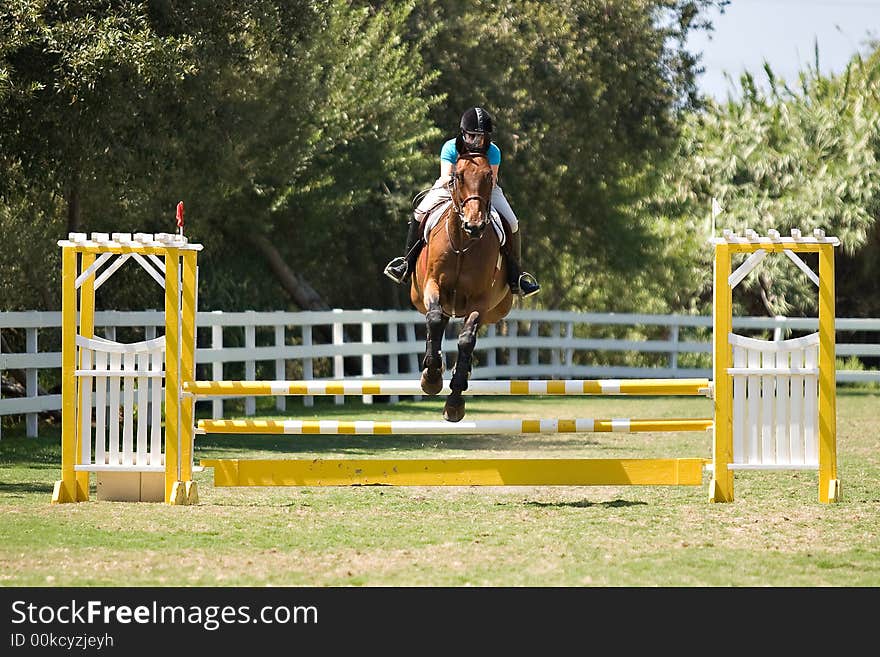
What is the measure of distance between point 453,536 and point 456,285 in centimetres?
235

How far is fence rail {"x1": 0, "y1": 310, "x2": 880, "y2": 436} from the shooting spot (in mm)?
14930

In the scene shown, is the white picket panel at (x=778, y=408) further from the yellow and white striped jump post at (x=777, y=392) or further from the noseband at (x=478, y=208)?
the noseband at (x=478, y=208)

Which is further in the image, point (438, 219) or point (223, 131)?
point (223, 131)

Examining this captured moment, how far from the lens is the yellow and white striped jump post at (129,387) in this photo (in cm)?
939

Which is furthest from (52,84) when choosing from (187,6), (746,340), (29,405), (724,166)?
(724,166)

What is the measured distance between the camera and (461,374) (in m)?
9.52

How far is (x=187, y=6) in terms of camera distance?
585 inches

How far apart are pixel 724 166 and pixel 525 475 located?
24418 mm

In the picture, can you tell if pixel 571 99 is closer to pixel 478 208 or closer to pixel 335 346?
pixel 335 346

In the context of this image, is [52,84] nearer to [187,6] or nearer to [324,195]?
[187,6]

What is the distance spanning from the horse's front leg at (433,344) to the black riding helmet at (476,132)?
3.89ft

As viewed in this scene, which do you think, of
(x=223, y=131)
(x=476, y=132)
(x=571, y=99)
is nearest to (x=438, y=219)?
(x=476, y=132)

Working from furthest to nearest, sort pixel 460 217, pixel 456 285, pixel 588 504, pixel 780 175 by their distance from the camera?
pixel 780 175 → pixel 456 285 → pixel 588 504 → pixel 460 217

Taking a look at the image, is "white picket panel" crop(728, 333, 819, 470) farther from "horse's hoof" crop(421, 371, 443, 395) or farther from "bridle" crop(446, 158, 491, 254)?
"horse's hoof" crop(421, 371, 443, 395)
